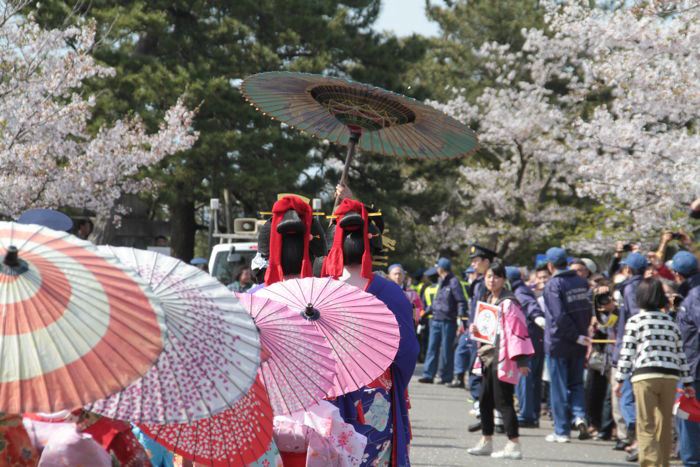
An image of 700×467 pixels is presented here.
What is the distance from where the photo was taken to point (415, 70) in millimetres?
31031

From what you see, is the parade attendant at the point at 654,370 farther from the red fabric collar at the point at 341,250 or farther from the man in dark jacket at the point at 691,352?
the red fabric collar at the point at 341,250

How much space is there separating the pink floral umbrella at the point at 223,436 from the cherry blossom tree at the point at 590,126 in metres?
9.91

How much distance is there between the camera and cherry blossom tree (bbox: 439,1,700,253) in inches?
557

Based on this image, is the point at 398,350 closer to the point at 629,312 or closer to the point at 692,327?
the point at 692,327

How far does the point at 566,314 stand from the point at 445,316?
17.6ft

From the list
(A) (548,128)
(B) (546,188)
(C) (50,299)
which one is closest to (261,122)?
(A) (548,128)

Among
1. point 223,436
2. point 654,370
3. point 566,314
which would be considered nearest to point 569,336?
point 566,314

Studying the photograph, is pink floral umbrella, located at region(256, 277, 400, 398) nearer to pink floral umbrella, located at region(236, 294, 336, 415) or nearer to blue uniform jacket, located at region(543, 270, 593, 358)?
pink floral umbrella, located at region(236, 294, 336, 415)

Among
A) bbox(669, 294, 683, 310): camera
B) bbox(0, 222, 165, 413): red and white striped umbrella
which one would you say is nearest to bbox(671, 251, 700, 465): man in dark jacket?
bbox(669, 294, 683, 310): camera

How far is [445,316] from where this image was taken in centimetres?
1562

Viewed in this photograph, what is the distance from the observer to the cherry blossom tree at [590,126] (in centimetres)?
1414

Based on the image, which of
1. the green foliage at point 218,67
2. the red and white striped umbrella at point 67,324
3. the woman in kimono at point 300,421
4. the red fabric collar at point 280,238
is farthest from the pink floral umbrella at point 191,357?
the green foliage at point 218,67

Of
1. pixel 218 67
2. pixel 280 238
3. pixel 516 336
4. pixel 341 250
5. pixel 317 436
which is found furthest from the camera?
pixel 218 67

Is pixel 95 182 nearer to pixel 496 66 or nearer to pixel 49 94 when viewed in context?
pixel 49 94
